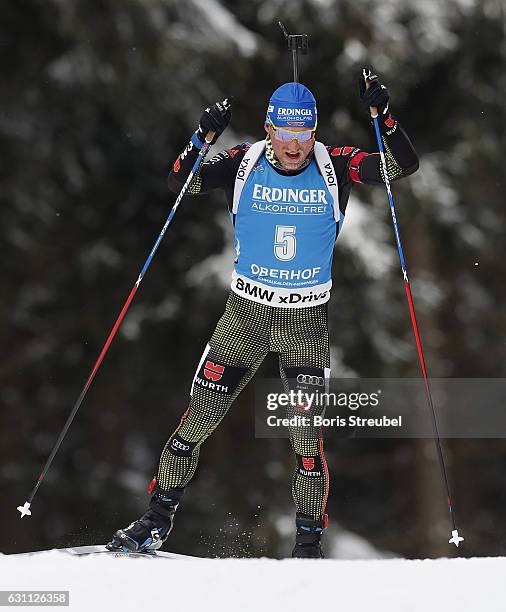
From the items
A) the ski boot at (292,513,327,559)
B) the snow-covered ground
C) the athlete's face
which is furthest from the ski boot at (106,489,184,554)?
the athlete's face

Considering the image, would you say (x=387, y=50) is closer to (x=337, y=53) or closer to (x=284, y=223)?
Result: (x=337, y=53)

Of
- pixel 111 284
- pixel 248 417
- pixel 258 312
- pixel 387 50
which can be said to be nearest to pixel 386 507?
pixel 248 417

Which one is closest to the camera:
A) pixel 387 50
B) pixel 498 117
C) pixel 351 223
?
pixel 351 223

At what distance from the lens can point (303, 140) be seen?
16.1 ft

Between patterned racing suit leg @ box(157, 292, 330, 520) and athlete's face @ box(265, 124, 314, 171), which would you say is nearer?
athlete's face @ box(265, 124, 314, 171)

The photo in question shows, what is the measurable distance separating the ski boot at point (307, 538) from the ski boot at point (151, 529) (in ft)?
2.06

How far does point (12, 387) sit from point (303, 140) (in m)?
8.93

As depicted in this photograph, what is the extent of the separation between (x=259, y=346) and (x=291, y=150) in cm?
95

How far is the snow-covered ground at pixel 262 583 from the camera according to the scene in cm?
450

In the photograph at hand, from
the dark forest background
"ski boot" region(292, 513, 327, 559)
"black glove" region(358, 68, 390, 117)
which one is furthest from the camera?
the dark forest background

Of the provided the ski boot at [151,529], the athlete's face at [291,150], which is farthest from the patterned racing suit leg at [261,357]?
the athlete's face at [291,150]

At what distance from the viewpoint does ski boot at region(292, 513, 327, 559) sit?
5203 mm

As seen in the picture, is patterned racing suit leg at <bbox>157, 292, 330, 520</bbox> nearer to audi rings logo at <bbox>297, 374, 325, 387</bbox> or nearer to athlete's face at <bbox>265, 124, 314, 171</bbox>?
audi rings logo at <bbox>297, 374, 325, 387</bbox>

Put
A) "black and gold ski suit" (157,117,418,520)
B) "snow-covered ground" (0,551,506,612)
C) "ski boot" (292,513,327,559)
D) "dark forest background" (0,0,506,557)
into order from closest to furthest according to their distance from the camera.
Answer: "snow-covered ground" (0,551,506,612)
"black and gold ski suit" (157,117,418,520)
"ski boot" (292,513,327,559)
"dark forest background" (0,0,506,557)
